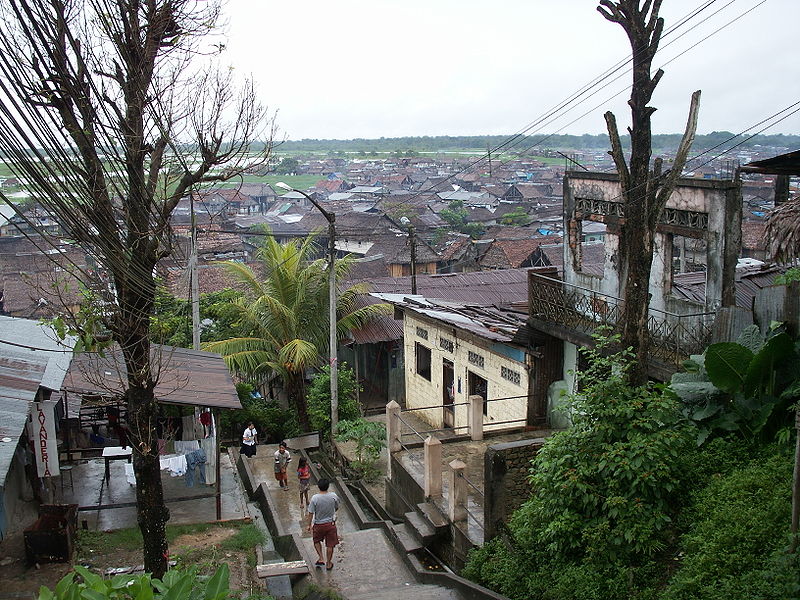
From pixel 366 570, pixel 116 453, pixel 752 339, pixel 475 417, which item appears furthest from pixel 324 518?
pixel 752 339

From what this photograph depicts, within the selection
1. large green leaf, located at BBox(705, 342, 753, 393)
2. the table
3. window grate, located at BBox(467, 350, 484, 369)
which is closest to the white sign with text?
the table

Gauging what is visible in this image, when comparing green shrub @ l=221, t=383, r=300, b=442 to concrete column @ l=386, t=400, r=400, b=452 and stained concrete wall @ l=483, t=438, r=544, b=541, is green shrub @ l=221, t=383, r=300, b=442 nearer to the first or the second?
concrete column @ l=386, t=400, r=400, b=452

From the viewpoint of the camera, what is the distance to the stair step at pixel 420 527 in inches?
446

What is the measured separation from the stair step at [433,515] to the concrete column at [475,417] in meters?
2.75

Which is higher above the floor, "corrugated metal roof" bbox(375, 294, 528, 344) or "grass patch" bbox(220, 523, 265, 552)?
"corrugated metal roof" bbox(375, 294, 528, 344)

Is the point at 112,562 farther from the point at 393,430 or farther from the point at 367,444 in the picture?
the point at 367,444

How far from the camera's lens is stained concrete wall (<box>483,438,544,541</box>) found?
997cm

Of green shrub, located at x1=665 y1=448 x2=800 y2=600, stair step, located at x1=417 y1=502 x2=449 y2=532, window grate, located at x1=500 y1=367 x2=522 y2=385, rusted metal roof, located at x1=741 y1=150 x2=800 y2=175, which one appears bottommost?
stair step, located at x1=417 y1=502 x2=449 y2=532

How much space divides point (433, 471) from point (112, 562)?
5.06 metres

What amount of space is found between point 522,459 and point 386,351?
13.8 metres

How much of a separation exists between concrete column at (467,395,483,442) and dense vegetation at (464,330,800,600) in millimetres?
4720

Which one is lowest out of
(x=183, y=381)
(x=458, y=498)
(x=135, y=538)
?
(x=135, y=538)

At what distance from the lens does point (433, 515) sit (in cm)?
1164

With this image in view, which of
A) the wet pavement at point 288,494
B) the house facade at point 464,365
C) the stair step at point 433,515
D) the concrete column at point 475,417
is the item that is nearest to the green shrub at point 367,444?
the wet pavement at point 288,494
